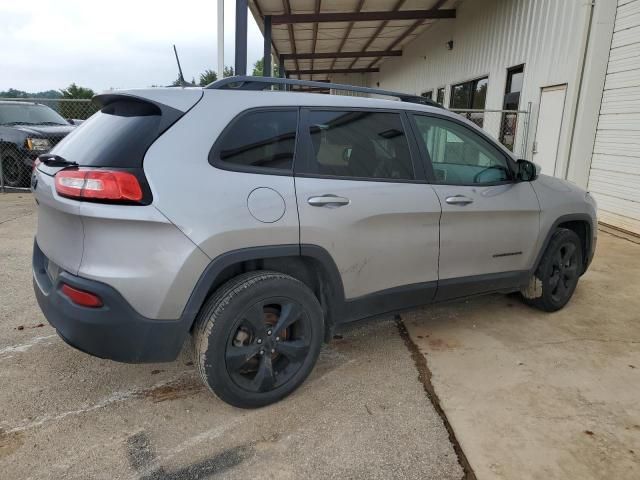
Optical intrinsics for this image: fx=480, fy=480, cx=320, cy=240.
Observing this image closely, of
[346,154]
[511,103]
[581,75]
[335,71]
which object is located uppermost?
[335,71]

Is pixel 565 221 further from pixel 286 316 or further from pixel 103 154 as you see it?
pixel 103 154

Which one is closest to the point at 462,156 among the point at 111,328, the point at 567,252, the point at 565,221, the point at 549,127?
the point at 565,221

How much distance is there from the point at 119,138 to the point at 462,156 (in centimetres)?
250

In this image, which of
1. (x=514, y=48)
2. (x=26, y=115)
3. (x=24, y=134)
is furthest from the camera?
(x=514, y=48)

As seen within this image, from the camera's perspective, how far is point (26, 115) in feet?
31.4

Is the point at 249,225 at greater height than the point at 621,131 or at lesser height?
lesser

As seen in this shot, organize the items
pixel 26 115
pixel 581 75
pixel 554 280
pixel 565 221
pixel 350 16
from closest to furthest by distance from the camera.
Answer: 1. pixel 565 221
2. pixel 554 280
3. pixel 581 75
4. pixel 26 115
5. pixel 350 16

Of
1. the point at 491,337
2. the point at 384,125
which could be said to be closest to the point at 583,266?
the point at 491,337

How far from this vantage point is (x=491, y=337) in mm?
3705

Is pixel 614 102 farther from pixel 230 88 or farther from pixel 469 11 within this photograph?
pixel 230 88

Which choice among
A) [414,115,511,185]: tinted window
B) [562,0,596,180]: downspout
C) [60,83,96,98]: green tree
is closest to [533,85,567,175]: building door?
[562,0,596,180]: downspout

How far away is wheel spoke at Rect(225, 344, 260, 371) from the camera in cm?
253

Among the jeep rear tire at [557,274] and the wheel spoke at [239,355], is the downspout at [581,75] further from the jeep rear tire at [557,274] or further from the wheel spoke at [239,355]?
the wheel spoke at [239,355]

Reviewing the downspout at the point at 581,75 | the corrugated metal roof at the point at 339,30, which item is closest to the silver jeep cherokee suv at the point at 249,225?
the downspout at the point at 581,75
